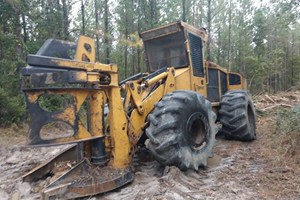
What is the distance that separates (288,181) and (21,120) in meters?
9.77

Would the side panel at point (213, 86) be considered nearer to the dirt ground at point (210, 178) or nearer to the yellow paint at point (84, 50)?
the dirt ground at point (210, 178)

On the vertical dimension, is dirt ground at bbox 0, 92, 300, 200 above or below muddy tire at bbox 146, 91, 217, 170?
below

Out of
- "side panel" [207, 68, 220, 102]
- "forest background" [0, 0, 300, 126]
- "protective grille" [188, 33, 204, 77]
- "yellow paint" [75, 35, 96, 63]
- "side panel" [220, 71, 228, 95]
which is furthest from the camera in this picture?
"forest background" [0, 0, 300, 126]

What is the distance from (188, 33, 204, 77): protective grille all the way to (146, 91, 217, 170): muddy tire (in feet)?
5.13

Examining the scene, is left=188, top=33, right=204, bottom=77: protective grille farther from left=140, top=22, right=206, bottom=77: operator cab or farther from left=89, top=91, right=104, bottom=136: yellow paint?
left=89, top=91, right=104, bottom=136: yellow paint

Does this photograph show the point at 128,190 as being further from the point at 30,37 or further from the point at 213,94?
the point at 30,37

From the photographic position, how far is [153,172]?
4.60 m

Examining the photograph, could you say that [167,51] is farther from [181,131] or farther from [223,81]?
[223,81]

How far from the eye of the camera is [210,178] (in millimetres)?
4414

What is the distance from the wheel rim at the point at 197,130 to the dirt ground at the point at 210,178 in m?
0.47

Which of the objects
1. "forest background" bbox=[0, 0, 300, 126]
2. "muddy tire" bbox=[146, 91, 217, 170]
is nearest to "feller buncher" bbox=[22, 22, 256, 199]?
"muddy tire" bbox=[146, 91, 217, 170]

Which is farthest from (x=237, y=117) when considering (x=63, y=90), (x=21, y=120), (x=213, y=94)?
(x=21, y=120)

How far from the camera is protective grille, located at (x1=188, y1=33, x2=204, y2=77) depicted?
6242mm

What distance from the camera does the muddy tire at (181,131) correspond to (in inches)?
165
